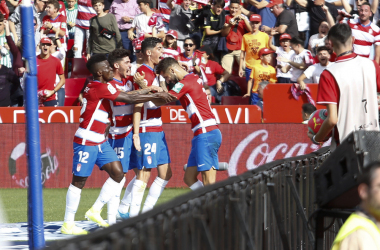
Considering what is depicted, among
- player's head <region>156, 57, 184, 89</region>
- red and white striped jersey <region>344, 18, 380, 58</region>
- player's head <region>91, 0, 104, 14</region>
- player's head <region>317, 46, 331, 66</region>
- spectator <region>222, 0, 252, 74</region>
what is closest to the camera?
player's head <region>156, 57, 184, 89</region>

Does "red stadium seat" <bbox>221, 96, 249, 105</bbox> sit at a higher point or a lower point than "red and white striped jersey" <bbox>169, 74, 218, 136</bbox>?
higher

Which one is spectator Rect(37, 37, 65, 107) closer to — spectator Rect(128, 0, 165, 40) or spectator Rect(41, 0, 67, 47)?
spectator Rect(41, 0, 67, 47)

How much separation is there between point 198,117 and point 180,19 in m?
7.41

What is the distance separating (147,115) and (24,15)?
4.29 meters

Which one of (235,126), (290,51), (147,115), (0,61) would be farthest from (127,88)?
(0,61)

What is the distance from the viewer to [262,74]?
547 inches

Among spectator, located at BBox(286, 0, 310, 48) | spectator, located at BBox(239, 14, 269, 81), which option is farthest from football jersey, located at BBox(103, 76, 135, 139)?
spectator, located at BBox(286, 0, 310, 48)

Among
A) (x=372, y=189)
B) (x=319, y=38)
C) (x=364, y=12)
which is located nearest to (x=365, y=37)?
(x=364, y=12)

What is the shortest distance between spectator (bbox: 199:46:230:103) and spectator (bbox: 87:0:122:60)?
226 cm

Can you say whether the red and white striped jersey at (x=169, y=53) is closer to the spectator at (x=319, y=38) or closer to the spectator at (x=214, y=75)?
the spectator at (x=214, y=75)

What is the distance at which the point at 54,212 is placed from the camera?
985 centimetres

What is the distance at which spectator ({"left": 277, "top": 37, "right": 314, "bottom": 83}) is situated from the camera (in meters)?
13.5

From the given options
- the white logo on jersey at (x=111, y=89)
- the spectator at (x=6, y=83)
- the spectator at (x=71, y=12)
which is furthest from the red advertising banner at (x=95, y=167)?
the white logo on jersey at (x=111, y=89)

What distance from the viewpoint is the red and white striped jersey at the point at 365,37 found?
12992mm
